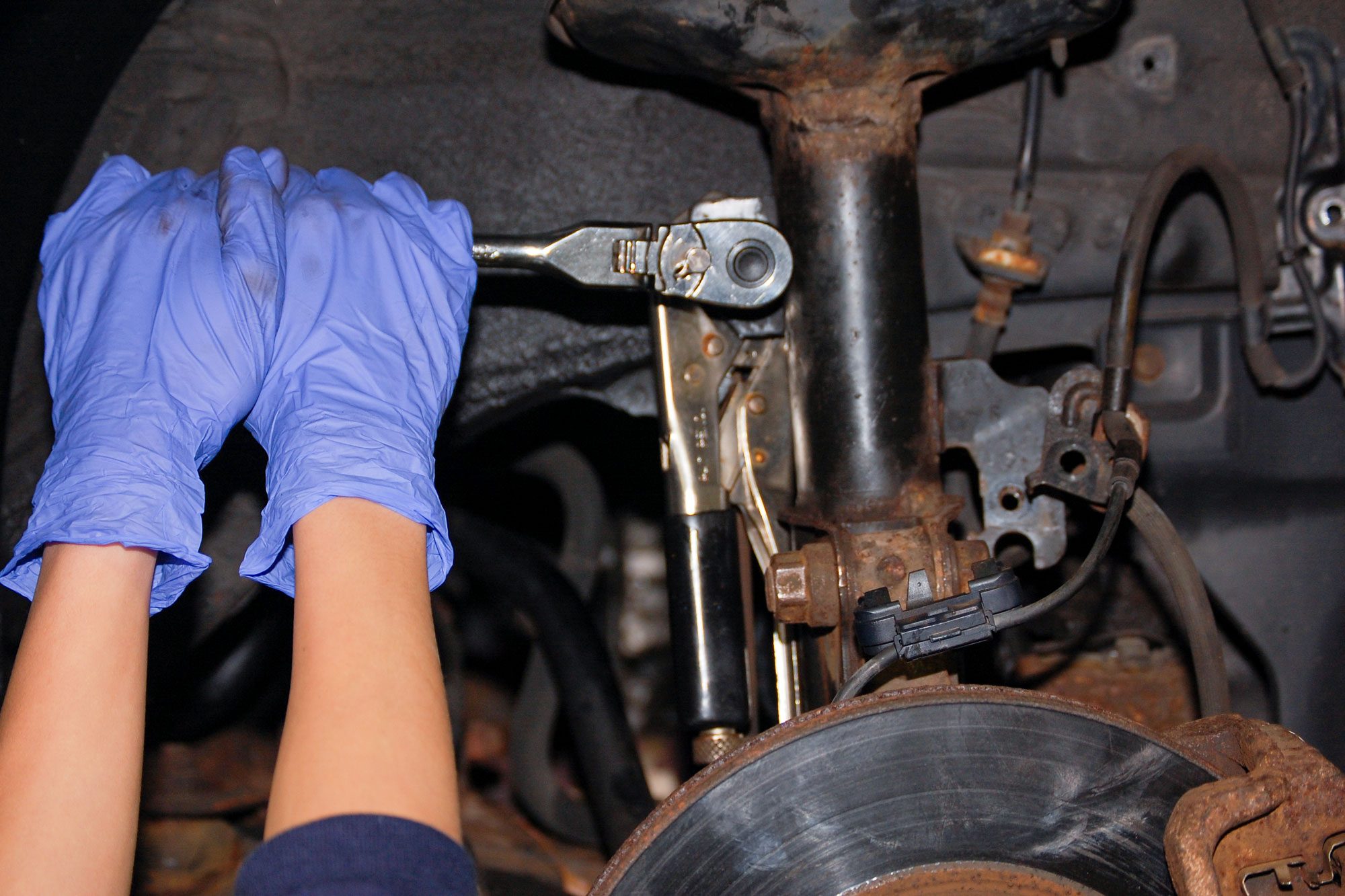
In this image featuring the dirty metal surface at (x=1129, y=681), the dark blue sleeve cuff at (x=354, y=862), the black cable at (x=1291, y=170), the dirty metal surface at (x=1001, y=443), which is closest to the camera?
the dark blue sleeve cuff at (x=354, y=862)

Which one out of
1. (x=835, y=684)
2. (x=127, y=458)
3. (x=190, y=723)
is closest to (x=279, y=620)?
(x=190, y=723)

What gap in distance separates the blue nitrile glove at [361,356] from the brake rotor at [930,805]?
0.25 metres

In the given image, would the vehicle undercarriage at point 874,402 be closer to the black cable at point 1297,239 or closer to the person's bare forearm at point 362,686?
the black cable at point 1297,239

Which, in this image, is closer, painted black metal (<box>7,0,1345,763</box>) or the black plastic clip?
the black plastic clip

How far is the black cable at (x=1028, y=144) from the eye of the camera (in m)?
0.90

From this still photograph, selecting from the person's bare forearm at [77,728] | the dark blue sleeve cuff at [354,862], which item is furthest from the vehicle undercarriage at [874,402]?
the person's bare forearm at [77,728]

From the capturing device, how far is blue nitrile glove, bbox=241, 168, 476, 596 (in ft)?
2.08

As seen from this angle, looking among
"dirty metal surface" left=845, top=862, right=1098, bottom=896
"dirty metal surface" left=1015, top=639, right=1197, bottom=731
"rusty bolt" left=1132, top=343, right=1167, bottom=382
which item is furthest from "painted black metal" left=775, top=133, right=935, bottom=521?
"dirty metal surface" left=1015, top=639, right=1197, bottom=731

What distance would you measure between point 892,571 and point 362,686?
356mm

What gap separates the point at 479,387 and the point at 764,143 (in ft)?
1.15

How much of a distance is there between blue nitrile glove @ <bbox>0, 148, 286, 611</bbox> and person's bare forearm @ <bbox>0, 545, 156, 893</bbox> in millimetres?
25

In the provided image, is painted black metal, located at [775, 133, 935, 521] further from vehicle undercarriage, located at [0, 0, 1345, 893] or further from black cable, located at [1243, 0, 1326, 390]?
black cable, located at [1243, 0, 1326, 390]

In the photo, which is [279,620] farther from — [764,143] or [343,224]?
[764,143]

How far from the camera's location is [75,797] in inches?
22.5
